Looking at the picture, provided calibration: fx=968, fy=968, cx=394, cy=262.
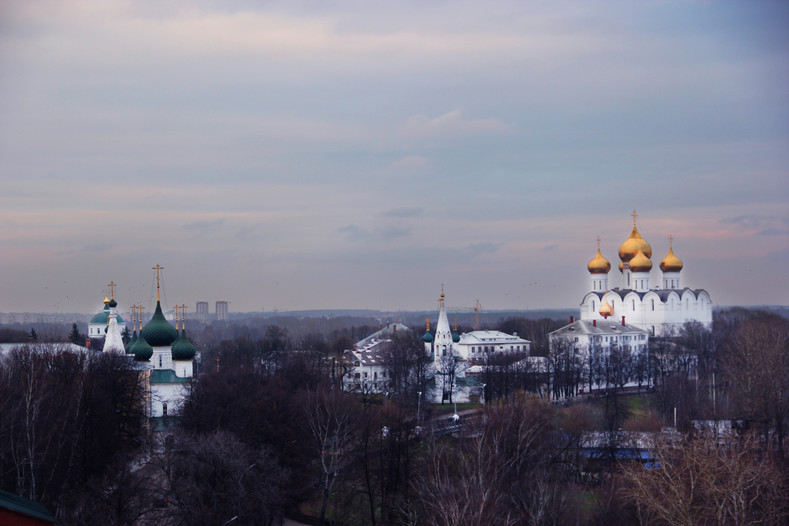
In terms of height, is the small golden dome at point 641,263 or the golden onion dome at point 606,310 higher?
the small golden dome at point 641,263

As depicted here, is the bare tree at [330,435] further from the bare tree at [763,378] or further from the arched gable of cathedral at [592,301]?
the arched gable of cathedral at [592,301]

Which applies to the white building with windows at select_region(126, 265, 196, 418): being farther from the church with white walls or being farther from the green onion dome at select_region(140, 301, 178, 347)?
the church with white walls

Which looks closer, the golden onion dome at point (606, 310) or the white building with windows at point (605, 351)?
the white building with windows at point (605, 351)

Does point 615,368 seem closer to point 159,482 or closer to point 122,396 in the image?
point 122,396

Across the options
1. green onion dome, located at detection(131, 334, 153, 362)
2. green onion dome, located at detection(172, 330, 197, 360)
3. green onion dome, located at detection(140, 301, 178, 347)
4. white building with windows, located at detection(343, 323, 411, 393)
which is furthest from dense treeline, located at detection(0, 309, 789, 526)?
white building with windows, located at detection(343, 323, 411, 393)

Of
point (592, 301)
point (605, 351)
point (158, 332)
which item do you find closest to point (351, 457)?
point (158, 332)

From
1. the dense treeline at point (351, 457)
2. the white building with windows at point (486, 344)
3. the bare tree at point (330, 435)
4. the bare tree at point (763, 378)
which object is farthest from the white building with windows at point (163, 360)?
the white building with windows at point (486, 344)

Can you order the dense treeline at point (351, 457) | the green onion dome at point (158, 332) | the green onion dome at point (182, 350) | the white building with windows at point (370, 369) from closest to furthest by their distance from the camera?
the dense treeline at point (351, 457), the green onion dome at point (158, 332), the green onion dome at point (182, 350), the white building with windows at point (370, 369)
